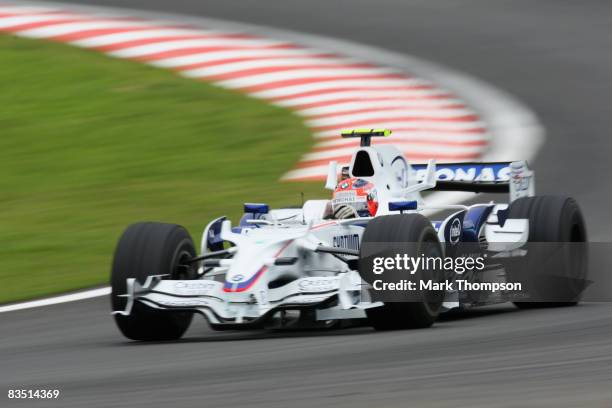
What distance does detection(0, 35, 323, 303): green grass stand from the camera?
11.6m

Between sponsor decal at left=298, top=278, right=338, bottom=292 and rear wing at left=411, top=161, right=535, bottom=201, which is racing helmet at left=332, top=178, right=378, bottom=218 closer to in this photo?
sponsor decal at left=298, top=278, right=338, bottom=292

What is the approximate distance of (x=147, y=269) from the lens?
788 centimetres

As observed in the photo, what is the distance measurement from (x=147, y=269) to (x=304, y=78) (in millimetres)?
9296

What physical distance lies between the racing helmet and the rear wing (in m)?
1.41

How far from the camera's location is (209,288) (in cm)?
766

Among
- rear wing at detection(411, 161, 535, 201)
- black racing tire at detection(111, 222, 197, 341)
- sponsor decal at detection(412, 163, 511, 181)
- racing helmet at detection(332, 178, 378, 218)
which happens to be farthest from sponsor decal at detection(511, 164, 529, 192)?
black racing tire at detection(111, 222, 197, 341)

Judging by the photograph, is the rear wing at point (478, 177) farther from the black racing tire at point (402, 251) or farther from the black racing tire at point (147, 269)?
the black racing tire at point (147, 269)

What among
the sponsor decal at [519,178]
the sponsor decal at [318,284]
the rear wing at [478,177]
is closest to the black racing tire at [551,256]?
the sponsor decal at [519,178]

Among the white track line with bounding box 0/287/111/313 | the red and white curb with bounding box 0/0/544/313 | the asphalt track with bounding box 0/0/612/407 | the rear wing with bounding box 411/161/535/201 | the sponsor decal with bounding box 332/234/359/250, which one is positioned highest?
the red and white curb with bounding box 0/0/544/313

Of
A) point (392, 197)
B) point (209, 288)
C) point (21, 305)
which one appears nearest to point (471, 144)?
point (392, 197)

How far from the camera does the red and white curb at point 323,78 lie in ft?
47.2

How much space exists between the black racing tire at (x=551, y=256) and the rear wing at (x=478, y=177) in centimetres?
89

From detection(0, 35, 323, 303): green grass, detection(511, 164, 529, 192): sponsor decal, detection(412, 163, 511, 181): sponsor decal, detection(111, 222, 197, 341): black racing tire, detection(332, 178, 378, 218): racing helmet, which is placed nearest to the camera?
detection(111, 222, 197, 341): black racing tire

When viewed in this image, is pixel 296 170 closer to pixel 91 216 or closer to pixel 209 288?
pixel 91 216
